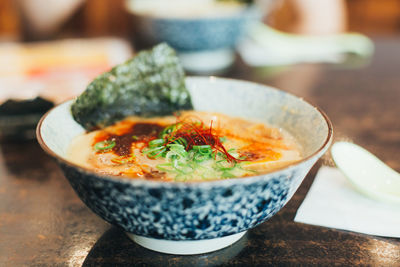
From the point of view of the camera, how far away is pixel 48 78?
2.13 metres

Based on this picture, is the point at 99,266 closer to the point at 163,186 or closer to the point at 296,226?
the point at 163,186

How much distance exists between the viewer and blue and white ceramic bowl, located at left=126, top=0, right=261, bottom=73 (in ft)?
7.08

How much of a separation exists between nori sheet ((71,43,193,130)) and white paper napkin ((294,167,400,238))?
19.8 inches

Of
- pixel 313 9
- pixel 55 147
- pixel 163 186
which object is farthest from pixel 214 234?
pixel 313 9

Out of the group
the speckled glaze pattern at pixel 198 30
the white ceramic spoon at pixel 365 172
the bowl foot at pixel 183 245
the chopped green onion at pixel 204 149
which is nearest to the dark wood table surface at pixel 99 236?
the bowl foot at pixel 183 245

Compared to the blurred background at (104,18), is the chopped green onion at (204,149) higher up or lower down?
higher up

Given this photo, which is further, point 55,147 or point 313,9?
point 313,9

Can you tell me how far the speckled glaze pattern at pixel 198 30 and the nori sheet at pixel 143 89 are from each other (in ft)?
2.81

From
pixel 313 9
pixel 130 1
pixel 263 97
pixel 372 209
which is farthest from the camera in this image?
pixel 313 9

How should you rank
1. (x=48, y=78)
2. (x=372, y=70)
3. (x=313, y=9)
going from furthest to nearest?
(x=313, y=9) → (x=372, y=70) → (x=48, y=78)

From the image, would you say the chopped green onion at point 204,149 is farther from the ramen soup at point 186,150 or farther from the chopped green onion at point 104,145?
the chopped green onion at point 104,145

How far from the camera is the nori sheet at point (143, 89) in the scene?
4.10ft

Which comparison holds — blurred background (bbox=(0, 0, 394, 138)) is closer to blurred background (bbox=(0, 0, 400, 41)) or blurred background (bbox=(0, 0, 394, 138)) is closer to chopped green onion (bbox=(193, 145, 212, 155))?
blurred background (bbox=(0, 0, 400, 41))

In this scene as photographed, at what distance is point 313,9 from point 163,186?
11.6 ft
